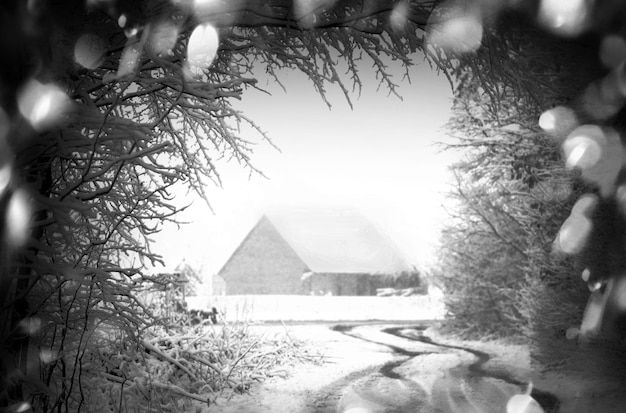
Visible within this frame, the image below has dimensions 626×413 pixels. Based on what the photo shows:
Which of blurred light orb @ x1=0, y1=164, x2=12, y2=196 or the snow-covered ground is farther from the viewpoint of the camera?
the snow-covered ground

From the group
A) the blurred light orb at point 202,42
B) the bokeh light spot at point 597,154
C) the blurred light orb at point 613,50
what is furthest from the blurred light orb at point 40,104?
the blurred light orb at point 613,50

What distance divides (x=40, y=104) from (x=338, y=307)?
30256 millimetres

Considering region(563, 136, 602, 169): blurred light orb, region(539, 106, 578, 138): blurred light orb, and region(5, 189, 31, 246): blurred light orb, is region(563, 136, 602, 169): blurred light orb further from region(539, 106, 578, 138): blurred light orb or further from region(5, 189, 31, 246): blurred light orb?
region(5, 189, 31, 246): blurred light orb

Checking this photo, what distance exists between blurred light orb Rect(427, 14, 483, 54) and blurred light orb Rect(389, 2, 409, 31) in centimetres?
33

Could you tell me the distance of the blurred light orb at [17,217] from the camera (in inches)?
146

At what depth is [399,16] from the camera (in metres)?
4.89

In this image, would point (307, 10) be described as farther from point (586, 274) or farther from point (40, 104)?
point (586, 274)

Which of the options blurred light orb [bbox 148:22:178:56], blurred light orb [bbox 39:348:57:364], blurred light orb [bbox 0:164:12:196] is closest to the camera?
blurred light orb [bbox 0:164:12:196]

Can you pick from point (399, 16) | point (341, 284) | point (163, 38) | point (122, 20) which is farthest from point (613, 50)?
point (341, 284)

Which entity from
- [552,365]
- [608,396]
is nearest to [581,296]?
[608,396]

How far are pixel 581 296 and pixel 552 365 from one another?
7.92 feet

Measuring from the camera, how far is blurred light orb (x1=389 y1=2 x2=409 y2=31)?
478cm

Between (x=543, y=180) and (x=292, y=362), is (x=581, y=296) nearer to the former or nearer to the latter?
(x=543, y=180)

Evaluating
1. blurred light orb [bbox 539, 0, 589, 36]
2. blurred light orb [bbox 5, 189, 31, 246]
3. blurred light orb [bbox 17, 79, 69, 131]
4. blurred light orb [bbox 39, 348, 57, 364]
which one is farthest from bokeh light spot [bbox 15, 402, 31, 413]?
blurred light orb [bbox 539, 0, 589, 36]
